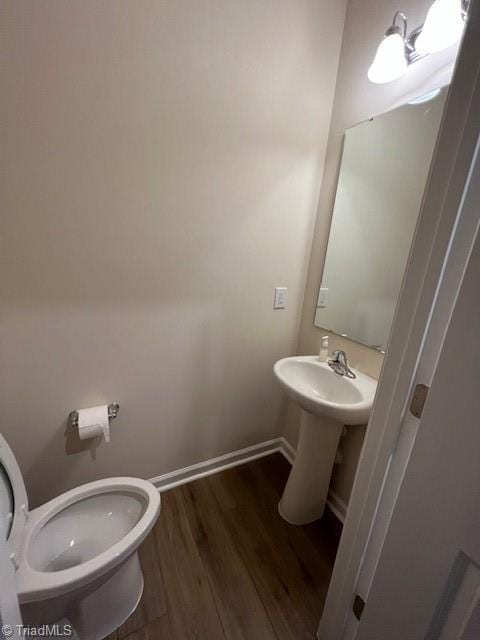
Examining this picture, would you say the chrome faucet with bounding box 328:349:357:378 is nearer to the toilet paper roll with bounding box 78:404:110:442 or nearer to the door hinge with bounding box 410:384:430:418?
the door hinge with bounding box 410:384:430:418

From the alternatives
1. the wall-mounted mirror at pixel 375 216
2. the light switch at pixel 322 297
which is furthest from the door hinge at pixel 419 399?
the light switch at pixel 322 297

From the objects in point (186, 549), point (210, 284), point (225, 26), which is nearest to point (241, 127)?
point (225, 26)

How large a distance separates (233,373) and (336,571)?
0.92 m

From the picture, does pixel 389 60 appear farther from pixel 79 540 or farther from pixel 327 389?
pixel 79 540

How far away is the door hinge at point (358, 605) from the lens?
2.43 feet

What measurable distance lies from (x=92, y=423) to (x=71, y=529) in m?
0.39

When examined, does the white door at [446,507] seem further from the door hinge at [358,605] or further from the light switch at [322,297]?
the light switch at [322,297]

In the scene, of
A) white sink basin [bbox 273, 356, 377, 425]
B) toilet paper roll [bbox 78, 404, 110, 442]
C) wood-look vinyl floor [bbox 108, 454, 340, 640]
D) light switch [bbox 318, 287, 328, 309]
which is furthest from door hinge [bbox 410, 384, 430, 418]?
toilet paper roll [bbox 78, 404, 110, 442]

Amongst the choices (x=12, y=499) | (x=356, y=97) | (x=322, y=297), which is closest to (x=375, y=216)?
(x=322, y=297)

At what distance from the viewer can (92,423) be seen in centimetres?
108

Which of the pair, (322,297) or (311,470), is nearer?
(311,470)

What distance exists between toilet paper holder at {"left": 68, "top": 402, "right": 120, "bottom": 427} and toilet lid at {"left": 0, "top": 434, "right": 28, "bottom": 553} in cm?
27

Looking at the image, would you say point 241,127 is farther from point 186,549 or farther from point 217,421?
point 186,549

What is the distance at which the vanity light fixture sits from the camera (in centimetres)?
81
